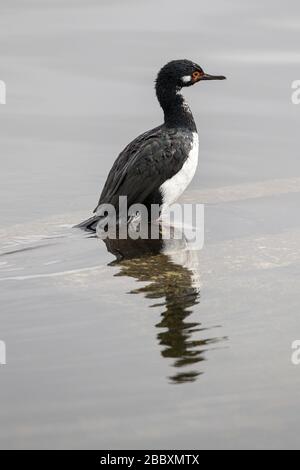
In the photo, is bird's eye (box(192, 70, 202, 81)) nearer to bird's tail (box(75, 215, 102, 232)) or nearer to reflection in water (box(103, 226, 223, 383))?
bird's tail (box(75, 215, 102, 232))

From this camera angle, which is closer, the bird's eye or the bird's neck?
the bird's neck

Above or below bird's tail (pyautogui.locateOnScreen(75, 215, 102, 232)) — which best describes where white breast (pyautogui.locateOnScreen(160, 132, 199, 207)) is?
above

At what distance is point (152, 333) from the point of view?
22.9 feet

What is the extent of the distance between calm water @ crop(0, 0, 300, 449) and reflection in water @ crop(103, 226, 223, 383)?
0.7 inches

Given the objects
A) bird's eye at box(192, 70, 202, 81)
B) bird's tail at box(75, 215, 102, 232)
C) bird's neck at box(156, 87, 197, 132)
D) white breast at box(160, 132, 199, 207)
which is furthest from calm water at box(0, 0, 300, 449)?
bird's eye at box(192, 70, 202, 81)

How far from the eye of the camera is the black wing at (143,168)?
9.59m

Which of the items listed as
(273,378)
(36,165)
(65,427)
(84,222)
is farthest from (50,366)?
(36,165)

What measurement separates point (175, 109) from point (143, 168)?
1.11 meters

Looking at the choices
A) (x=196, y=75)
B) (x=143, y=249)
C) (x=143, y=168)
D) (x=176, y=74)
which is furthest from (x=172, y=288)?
(x=196, y=75)

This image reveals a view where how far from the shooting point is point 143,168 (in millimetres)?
9617

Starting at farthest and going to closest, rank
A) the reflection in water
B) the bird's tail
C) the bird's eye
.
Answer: the bird's eye → the bird's tail → the reflection in water

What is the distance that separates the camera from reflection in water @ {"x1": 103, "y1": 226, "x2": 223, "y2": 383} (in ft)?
21.7

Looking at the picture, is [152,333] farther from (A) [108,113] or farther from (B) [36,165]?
(A) [108,113]
